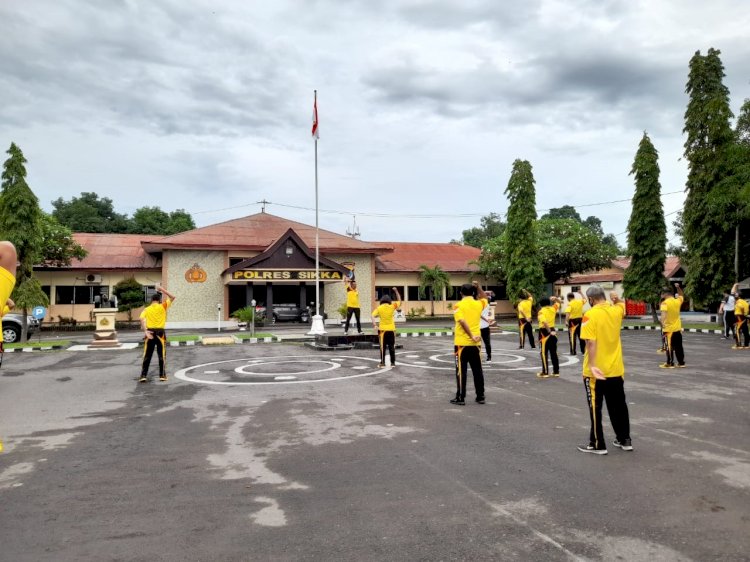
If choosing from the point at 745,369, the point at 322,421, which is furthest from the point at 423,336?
the point at 322,421

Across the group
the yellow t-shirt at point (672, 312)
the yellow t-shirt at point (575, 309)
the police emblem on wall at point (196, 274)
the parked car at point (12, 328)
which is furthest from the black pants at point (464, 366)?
the police emblem on wall at point (196, 274)

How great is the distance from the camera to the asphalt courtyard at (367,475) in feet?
11.7

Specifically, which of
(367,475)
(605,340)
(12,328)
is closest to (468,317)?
(605,340)

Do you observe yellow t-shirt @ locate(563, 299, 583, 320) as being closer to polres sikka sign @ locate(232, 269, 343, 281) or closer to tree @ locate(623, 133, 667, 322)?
polres sikka sign @ locate(232, 269, 343, 281)

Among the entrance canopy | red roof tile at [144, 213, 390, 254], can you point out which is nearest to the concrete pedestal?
the entrance canopy

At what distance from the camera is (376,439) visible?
6.18 meters

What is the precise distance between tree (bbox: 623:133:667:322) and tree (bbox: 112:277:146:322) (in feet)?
99.4

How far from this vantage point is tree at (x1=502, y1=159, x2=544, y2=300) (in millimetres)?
34250

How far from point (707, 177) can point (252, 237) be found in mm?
26842

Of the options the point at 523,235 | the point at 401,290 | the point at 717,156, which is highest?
the point at 717,156

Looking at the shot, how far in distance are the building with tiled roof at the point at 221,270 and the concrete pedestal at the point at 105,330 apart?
9.91m

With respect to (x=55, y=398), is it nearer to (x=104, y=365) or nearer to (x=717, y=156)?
(x=104, y=365)

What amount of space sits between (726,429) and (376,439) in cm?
432

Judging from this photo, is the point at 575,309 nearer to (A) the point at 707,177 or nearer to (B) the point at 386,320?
(B) the point at 386,320
